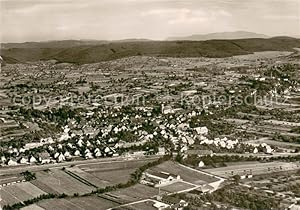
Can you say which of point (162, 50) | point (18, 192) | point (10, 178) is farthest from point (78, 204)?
point (162, 50)

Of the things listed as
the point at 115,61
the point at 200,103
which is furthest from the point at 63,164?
the point at 115,61

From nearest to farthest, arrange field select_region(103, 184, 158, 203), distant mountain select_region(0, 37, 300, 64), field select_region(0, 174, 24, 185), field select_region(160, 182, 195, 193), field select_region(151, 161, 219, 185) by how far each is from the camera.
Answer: field select_region(103, 184, 158, 203) → field select_region(160, 182, 195, 193) → field select_region(151, 161, 219, 185) → field select_region(0, 174, 24, 185) → distant mountain select_region(0, 37, 300, 64)

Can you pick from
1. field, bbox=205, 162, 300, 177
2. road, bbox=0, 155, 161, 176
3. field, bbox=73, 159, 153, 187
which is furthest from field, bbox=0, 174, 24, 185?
field, bbox=205, 162, 300, 177

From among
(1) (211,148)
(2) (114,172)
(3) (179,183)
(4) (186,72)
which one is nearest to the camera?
(3) (179,183)

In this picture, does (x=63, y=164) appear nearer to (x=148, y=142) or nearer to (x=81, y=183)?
(x=81, y=183)

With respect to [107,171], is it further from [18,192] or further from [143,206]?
[143,206]

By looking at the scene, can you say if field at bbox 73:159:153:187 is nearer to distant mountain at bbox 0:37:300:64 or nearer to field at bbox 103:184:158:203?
field at bbox 103:184:158:203

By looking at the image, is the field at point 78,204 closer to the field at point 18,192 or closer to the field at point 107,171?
the field at point 18,192
